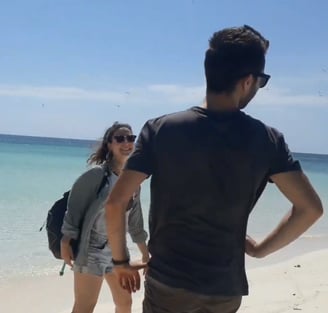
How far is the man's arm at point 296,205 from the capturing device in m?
2.03

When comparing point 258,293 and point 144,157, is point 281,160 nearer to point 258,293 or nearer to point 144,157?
point 144,157

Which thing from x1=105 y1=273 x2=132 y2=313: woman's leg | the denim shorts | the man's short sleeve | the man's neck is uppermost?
the man's neck

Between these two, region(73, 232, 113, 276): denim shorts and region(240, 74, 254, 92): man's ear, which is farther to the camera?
region(73, 232, 113, 276): denim shorts

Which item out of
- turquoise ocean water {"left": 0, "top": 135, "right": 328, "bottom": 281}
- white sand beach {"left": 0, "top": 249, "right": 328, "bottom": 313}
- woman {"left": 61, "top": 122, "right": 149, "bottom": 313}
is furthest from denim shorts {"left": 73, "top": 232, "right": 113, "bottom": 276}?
white sand beach {"left": 0, "top": 249, "right": 328, "bottom": 313}

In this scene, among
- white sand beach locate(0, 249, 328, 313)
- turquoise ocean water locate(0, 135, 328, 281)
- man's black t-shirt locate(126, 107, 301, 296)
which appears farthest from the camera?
turquoise ocean water locate(0, 135, 328, 281)

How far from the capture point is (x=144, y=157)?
199 cm

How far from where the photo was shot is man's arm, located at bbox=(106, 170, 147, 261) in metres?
2.00

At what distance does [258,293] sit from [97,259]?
2.99 m

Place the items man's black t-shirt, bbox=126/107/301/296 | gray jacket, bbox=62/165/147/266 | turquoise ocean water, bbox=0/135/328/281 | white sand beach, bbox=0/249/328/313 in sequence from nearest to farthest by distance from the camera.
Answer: man's black t-shirt, bbox=126/107/301/296, gray jacket, bbox=62/165/147/266, white sand beach, bbox=0/249/328/313, turquoise ocean water, bbox=0/135/328/281

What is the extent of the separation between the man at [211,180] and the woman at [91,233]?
4.32 ft

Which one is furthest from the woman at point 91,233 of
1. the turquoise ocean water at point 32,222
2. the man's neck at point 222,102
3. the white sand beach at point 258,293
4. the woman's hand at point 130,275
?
the white sand beach at point 258,293

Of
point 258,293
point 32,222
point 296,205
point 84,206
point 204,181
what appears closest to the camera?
point 204,181

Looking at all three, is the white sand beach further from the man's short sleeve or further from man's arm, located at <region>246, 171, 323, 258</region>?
the man's short sleeve

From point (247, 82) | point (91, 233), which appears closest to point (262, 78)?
point (247, 82)
